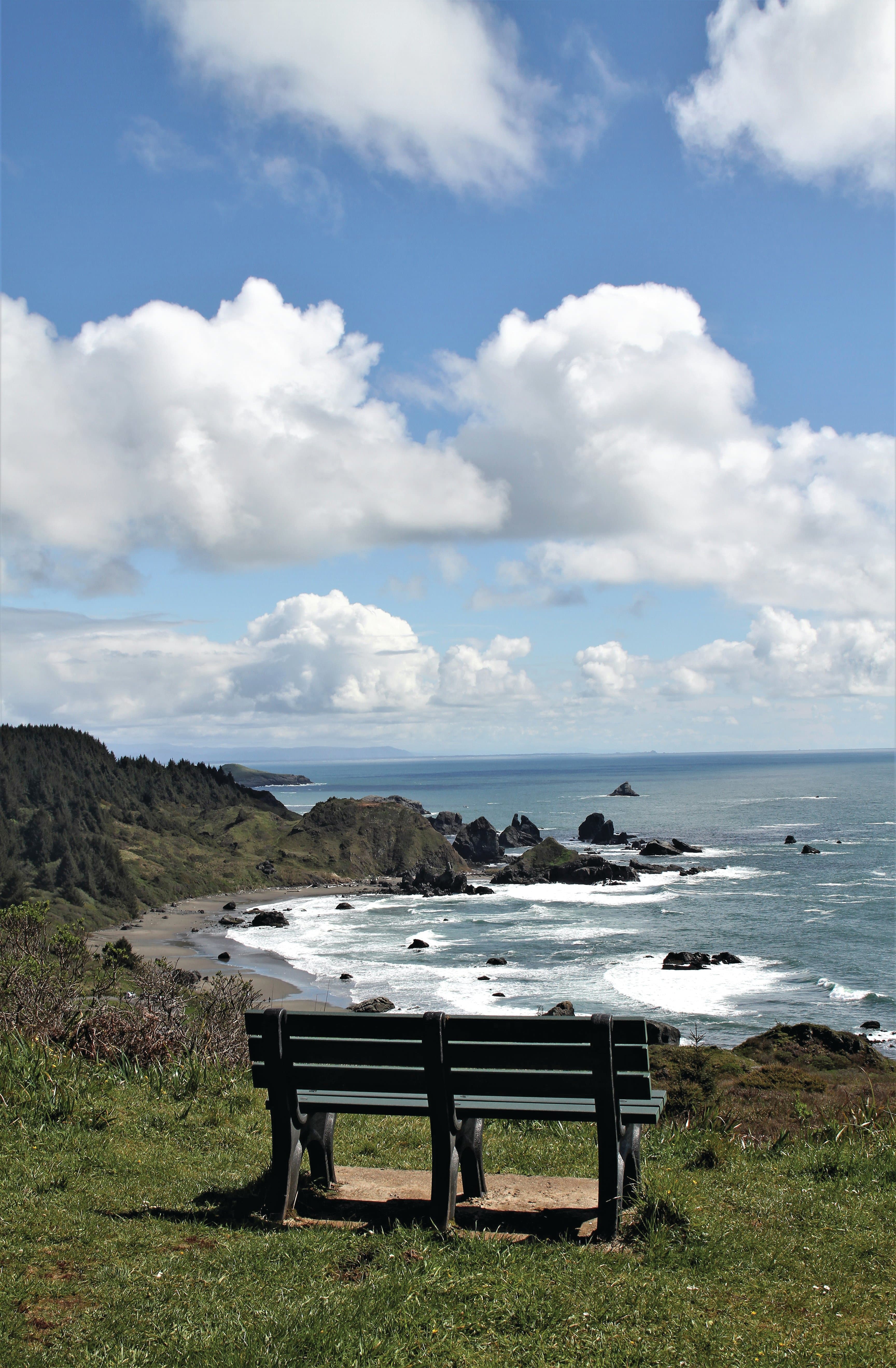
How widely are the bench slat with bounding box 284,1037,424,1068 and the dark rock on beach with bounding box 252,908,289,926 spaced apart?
52940mm

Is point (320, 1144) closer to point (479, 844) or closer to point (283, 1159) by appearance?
point (283, 1159)

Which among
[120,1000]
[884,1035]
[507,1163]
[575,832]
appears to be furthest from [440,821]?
[507,1163]

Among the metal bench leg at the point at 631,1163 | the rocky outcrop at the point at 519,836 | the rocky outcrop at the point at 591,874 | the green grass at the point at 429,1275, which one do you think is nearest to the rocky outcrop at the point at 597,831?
the rocky outcrop at the point at 519,836

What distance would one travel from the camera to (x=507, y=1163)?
7480mm

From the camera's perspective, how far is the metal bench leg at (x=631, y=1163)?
212 inches

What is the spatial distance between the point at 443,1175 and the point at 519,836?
101m

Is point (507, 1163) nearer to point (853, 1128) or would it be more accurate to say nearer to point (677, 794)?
point (853, 1128)

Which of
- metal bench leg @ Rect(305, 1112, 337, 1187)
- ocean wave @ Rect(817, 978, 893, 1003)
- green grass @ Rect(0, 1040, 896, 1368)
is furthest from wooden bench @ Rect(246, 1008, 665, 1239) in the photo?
ocean wave @ Rect(817, 978, 893, 1003)

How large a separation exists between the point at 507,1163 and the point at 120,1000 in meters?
9.02

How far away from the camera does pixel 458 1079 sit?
5340 millimetres

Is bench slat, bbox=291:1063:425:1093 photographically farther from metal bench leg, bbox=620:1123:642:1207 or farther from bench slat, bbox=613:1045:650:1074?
metal bench leg, bbox=620:1123:642:1207

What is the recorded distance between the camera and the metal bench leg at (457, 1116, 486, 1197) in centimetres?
571

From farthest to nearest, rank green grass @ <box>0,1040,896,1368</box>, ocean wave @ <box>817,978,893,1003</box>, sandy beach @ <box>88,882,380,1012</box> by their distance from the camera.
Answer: sandy beach @ <box>88,882,380,1012</box>
ocean wave @ <box>817,978,893,1003</box>
green grass @ <box>0,1040,896,1368</box>

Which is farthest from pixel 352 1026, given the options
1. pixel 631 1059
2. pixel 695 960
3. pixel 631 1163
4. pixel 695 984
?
pixel 695 960
